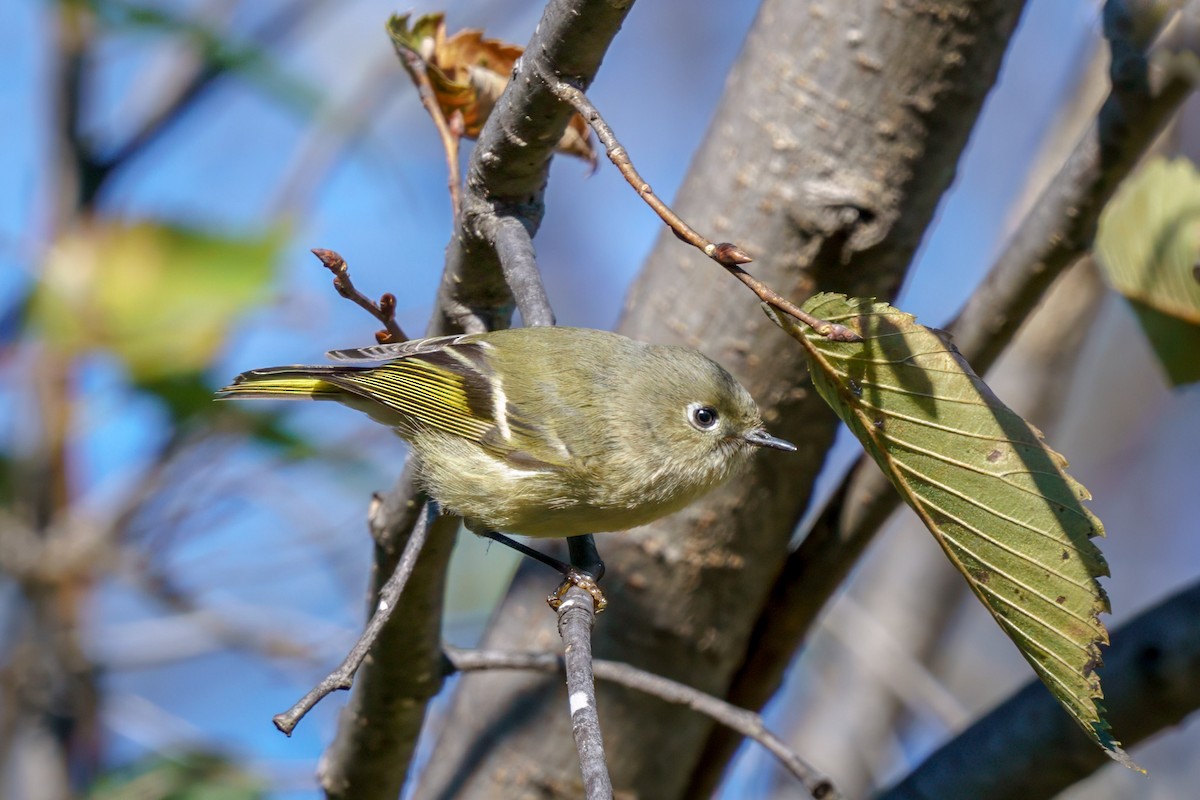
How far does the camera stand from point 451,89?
1446 millimetres

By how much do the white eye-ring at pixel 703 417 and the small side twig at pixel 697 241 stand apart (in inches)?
26.2

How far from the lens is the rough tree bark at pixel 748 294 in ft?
5.16

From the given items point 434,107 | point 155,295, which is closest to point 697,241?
point 434,107

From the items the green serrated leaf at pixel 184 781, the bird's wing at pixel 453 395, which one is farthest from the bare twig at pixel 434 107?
the green serrated leaf at pixel 184 781

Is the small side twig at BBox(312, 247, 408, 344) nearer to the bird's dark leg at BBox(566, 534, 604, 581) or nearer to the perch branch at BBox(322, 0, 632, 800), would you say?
the perch branch at BBox(322, 0, 632, 800)

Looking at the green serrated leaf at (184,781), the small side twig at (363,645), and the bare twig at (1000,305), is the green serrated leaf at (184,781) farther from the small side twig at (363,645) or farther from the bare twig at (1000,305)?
the small side twig at (363,645)

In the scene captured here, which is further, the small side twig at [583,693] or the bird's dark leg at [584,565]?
the bird's dark leg at [584,565]

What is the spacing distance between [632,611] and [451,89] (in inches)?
31.5

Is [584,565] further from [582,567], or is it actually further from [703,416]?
[703,416]

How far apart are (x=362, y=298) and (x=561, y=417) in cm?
53

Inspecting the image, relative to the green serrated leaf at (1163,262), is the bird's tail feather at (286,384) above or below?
below

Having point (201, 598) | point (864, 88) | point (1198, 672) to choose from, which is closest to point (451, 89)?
point (864, 88)

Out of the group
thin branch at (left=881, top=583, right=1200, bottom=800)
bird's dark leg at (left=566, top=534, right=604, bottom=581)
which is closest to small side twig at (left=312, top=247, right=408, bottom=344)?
bird's dark leg at (left=566, top=534, right=604, bottom=581)

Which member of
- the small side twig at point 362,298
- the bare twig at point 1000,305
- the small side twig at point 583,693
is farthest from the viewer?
the bare twig at point 1000,305
